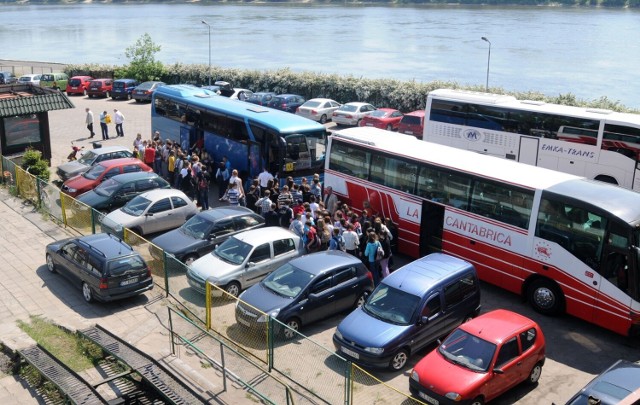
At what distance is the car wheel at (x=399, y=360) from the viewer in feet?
38.9

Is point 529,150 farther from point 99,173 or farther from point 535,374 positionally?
point 99,173

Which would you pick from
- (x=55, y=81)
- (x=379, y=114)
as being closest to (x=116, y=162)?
(x=379, y=114)

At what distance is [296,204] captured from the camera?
61.0 ft

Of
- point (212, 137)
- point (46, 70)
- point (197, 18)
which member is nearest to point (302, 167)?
point (212, 137)

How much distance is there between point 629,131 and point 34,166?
1942cm

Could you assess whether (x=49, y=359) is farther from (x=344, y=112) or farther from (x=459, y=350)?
(x=344, y=112)

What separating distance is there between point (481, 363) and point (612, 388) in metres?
1.93

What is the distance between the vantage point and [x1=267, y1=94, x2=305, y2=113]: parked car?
124 ft

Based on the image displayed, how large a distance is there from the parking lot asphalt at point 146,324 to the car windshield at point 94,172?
9.82 feet

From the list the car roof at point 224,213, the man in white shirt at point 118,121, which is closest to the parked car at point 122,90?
the man in white shirt at point 118,121

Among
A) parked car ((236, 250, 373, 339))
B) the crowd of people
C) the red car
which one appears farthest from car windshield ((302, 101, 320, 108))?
parked car ((236, 250, 373, 339))

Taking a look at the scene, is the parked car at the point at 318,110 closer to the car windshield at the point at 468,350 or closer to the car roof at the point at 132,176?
the car roof at the point at 132,176

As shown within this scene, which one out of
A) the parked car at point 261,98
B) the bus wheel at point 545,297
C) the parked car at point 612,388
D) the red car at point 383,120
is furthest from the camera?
the parked car at point 261,98

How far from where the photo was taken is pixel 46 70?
5906 centimetres
